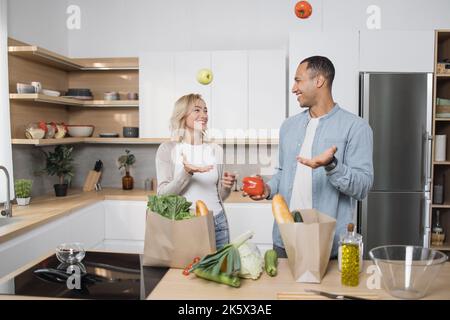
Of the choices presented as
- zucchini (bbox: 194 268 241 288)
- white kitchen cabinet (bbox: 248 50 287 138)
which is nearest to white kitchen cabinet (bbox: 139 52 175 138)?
white kitchen cabinet (bbox: 248 50 287 138)

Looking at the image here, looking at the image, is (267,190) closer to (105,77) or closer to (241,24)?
(241,24)

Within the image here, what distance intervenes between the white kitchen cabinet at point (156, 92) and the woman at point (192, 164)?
1333 millimetres

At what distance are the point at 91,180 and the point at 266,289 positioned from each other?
3096 mm

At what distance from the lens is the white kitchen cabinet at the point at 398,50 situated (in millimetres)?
3451

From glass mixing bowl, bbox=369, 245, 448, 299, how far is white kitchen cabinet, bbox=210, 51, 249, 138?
8.17ft

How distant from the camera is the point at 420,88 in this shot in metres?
3.40

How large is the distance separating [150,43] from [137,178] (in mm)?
1301

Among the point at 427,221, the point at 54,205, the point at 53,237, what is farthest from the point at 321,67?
the point at 54,205

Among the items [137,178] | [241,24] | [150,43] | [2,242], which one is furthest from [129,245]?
[241,24]

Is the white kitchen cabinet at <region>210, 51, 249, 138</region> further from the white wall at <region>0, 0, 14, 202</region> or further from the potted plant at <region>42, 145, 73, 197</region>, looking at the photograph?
the white wall at <region>0, 0, 14, 202</region>

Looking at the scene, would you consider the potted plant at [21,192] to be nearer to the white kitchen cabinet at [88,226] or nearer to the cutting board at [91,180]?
the white kitchen cabinet at [88,226]

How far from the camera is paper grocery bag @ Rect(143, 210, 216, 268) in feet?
4.85
